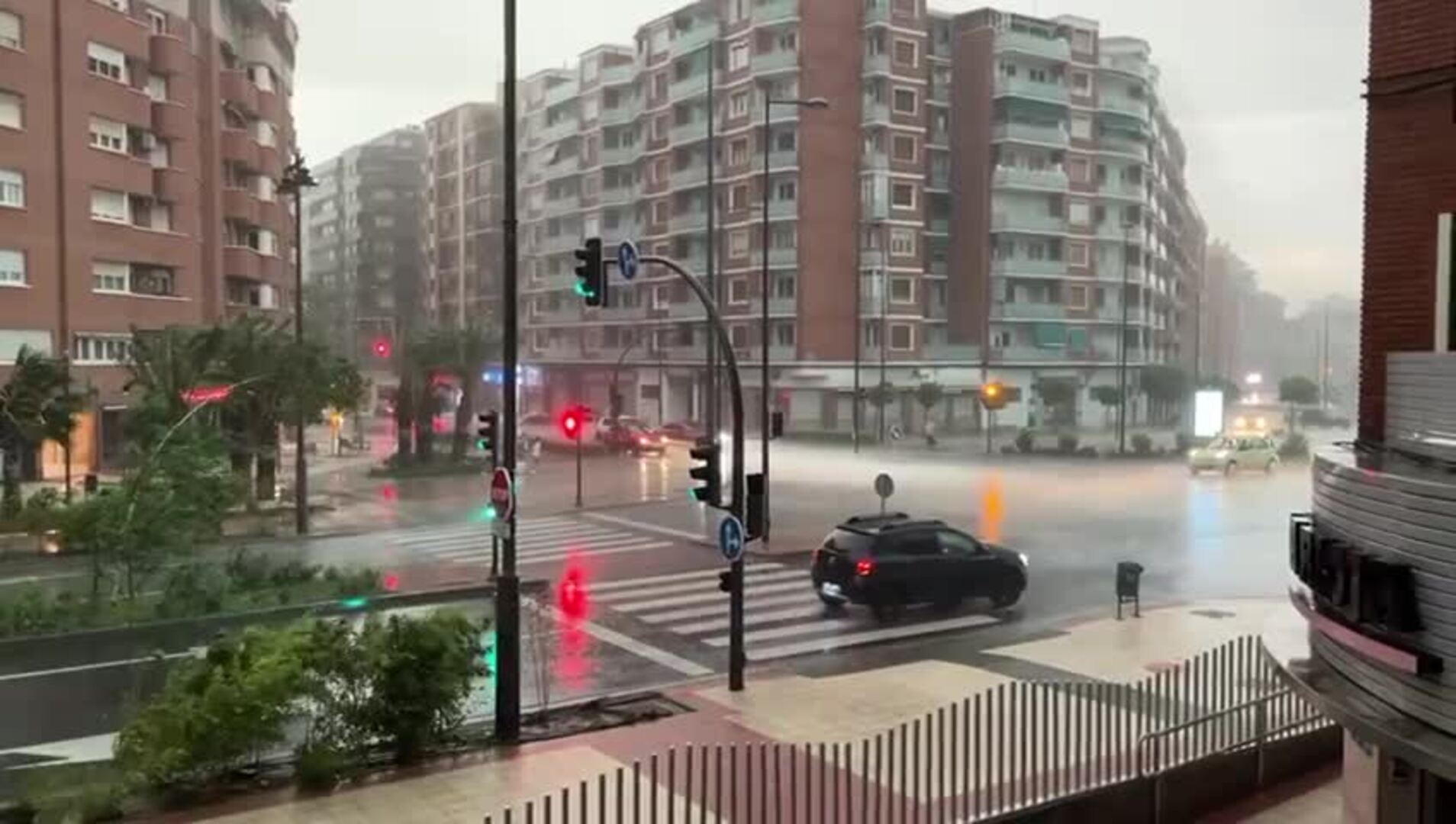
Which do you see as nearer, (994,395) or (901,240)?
Result: (994,395)

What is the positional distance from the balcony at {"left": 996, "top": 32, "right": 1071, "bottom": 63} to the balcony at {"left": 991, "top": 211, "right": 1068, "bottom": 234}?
5082 millimetres

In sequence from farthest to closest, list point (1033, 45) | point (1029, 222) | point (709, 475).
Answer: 1. point (1033, 45)
2. point (1029, 222)
3. point (709, 475)

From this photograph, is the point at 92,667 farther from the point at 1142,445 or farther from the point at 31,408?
the point at 1142,445

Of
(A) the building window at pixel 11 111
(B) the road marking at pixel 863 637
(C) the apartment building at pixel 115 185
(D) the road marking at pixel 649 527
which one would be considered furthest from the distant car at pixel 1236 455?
(A) the building window at pixel 11 111

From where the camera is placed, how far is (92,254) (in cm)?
1867

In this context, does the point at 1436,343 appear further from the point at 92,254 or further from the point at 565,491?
the point at 565,491

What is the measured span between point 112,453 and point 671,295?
19675 millimetres

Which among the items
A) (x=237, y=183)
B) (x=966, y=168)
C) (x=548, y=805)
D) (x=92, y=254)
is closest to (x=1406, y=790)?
(x=548, y=805)

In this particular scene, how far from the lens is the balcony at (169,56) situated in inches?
804

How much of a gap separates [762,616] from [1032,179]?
22327 millimetres

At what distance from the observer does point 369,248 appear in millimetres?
28859

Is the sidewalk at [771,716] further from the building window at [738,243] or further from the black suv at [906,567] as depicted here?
the building window at [738,243]

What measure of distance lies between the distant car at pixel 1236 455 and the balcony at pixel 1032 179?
8936mm

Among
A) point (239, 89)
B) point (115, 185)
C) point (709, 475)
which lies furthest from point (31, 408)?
point (709, 475)
